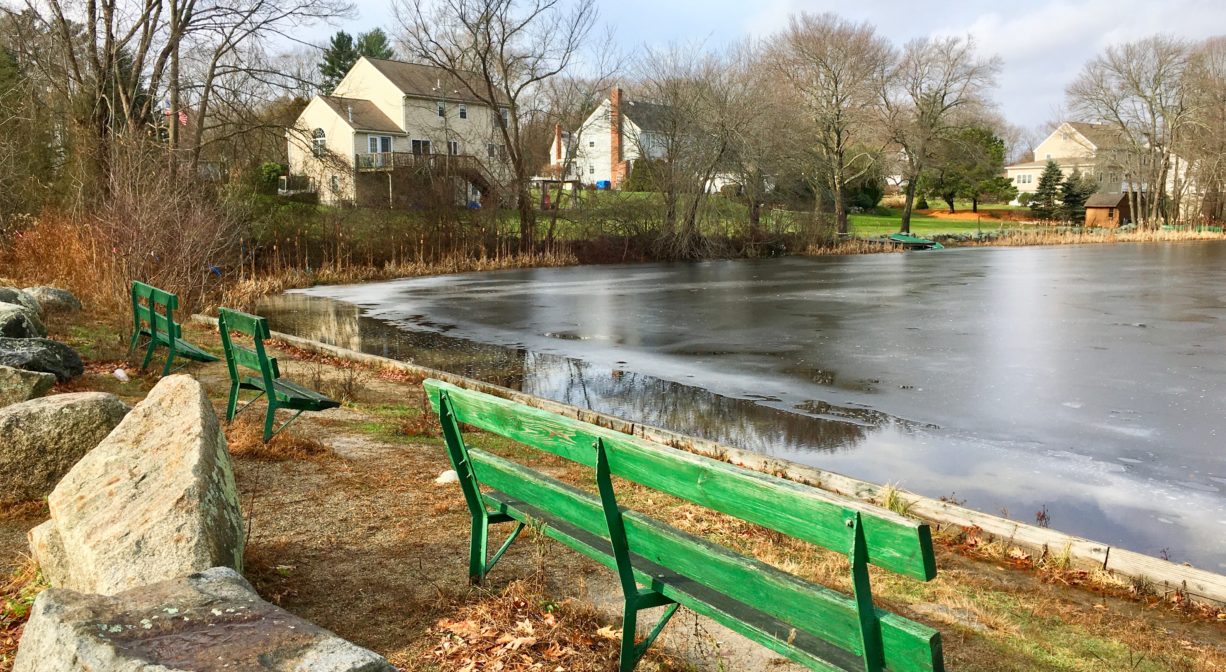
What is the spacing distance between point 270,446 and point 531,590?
138 inches

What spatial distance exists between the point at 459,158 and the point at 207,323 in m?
21.4

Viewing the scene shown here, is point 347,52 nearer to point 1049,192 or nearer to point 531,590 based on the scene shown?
point 1049,192

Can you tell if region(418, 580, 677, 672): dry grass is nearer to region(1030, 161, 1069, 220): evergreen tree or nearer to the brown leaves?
the brown leaves

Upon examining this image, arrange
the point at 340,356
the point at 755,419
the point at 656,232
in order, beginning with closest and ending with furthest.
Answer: the point at 755,419 → the point at 340,356 → the point at 656,232

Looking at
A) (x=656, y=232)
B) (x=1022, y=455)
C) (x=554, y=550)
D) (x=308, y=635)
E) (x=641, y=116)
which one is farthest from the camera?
(x=641, y=116)

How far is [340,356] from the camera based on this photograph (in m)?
13.5

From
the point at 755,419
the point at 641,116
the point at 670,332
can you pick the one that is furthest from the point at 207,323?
the point at 641,116

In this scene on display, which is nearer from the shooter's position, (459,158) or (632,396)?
(632,396)

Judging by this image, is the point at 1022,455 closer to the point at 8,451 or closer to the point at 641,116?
the point at 8,451

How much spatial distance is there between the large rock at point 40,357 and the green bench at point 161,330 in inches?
32.0

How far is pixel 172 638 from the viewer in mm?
2963

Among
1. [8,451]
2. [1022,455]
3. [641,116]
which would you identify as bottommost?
[1022,455]

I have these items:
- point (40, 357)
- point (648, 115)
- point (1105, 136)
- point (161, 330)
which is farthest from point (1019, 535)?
point (1105, 136)

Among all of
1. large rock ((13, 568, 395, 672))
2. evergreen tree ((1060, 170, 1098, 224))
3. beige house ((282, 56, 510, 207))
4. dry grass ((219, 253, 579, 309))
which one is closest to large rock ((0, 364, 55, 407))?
large rock ((13, 568, 395, 672))
